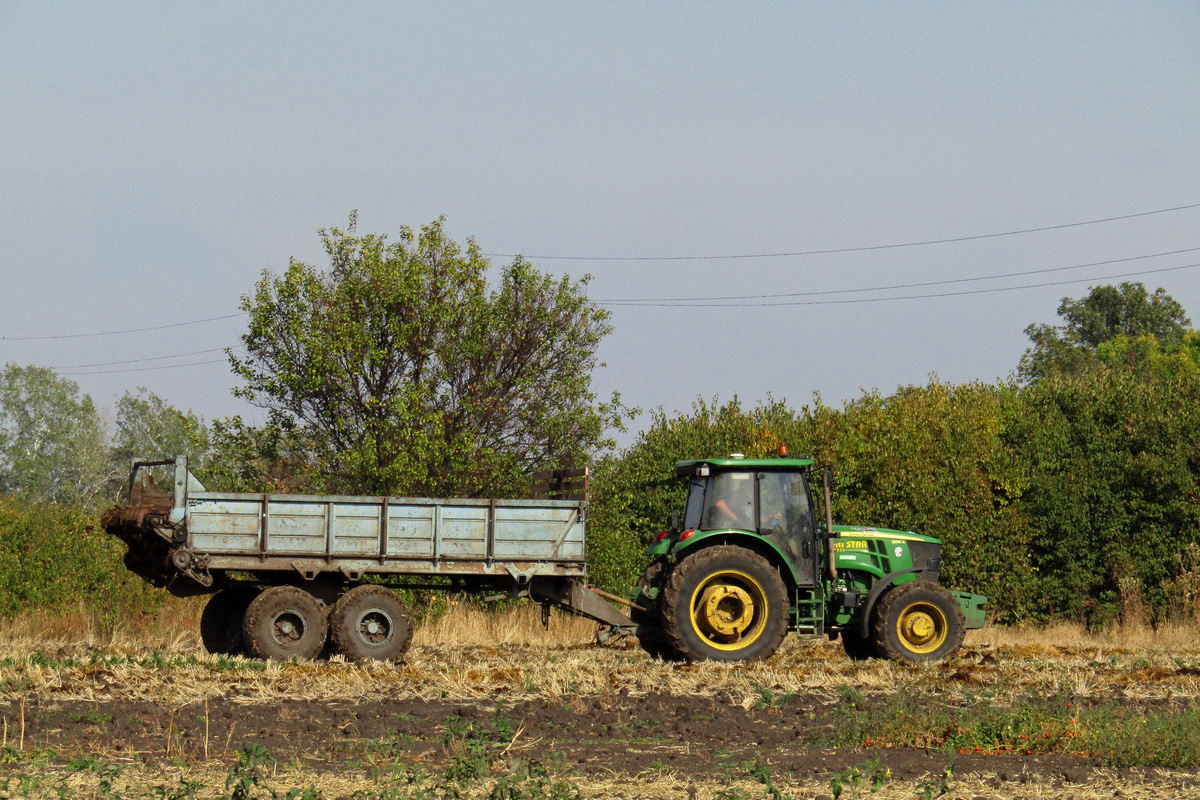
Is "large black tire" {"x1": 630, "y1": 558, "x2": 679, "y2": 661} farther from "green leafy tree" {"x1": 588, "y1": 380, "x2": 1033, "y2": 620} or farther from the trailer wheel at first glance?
"green leafy tree" {"x1": 588, "y1": 380, "x2": 1033, "y2": 620}

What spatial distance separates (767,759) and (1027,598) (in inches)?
523

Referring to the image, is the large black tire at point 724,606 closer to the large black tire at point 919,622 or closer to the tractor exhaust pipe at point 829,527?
the tractor exhaust pipe at point 829,527

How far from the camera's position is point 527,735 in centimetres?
875

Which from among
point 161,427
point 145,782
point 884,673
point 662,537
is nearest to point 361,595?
point 662,537

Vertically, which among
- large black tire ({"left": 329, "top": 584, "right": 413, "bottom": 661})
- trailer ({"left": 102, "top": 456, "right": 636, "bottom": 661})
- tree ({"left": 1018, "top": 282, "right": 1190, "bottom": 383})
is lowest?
large black tire ({"left": 329, "top": 584, "right": 413, "bottom": 661})

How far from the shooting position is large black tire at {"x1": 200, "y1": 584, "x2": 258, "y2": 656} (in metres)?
14.8

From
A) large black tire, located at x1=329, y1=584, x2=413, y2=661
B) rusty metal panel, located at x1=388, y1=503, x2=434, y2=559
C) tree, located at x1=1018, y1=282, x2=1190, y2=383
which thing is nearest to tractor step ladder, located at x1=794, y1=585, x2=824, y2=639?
rusty metal panel, located at x1=388, y1=503, x2=434, y2=559

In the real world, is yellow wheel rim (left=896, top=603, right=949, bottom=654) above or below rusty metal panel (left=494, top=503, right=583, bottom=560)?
below

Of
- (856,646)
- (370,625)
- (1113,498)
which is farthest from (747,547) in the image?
(1113,498)

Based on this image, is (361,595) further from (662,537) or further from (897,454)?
(897,454)

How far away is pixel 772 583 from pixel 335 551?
4.64m

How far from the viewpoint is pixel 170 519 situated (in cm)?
1334

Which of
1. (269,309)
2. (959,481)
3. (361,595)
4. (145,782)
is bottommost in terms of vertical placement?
(145,782)

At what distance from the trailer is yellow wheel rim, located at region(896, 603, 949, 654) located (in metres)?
2.94
